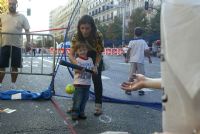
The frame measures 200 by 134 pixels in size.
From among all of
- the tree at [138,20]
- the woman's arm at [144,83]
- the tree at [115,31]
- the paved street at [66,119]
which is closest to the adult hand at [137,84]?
the woman's arm at [144,83]

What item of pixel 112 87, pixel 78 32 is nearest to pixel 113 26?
pixel 112 87

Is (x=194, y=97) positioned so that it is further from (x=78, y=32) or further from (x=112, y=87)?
(x=112, y=87)

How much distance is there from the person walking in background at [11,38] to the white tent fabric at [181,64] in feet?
21.8

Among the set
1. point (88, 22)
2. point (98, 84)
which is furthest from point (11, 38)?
point (88, 22)

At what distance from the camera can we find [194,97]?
107cm

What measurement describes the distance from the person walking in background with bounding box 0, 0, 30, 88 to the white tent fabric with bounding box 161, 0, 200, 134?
6.66 metres

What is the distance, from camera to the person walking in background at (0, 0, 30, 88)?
7.66 m

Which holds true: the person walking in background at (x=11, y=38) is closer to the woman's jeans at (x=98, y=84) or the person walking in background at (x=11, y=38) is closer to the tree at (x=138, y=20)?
the woman's jeans at (x=98, y=84)

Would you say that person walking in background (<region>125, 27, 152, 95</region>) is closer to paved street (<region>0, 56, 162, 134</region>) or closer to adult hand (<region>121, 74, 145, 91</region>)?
paved street (<region>0, 56, 162, 134</region>)

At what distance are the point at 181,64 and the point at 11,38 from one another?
6875 mm

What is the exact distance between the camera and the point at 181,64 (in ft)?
3.57

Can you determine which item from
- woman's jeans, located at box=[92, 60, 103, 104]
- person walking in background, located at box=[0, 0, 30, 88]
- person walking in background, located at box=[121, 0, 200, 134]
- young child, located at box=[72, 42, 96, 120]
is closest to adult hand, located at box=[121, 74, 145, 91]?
person walking in background, located at box=[121, 0, 200, 134]

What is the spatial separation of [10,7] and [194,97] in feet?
22.9

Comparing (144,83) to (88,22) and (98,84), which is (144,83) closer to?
(88,22)
